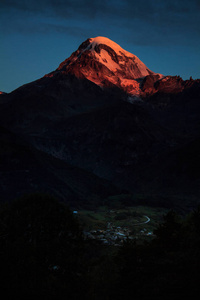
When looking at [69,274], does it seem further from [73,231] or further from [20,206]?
[20,206]

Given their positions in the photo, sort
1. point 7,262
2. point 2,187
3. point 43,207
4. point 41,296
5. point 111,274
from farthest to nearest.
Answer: point 2,187 → point 43,207 → point 111,274 → point 7,262 → point 41,296

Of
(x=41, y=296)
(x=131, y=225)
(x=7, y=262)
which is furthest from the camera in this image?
(x=131, y=225)

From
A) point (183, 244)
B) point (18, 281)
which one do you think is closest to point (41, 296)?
point (18, 281)

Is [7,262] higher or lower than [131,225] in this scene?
higher

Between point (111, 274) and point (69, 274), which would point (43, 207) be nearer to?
point (111, 274)

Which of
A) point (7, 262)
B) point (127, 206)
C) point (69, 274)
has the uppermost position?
point (7, 262)

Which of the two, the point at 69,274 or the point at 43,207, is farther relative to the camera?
the point at 43,207
